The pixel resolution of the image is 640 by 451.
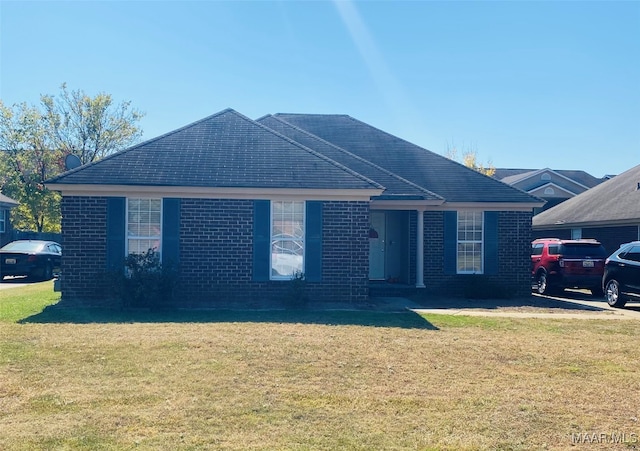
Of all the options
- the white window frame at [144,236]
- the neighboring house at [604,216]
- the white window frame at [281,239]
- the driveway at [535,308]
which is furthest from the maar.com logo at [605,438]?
the neighboring house at [604,216]

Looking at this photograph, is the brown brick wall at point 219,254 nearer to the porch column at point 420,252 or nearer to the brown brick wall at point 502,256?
the porch column at point 420,252

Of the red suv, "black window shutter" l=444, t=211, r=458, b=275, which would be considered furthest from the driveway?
"black window shutter" l=444, t=211, r=458, b=275

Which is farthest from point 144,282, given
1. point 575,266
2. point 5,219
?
point 5,219

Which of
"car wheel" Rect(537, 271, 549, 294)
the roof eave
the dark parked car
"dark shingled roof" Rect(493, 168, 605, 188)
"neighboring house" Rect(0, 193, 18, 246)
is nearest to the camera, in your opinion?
the roof eave

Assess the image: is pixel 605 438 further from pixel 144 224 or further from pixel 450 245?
pixel 450 245

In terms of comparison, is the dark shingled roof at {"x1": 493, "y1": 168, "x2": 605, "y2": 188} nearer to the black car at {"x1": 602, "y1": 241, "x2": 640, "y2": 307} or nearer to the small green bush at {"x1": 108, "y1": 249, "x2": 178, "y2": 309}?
the black car at {"x1": 602, "y1": 241, "x2": 640, "y2": 307}

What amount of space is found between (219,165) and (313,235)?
109 inches

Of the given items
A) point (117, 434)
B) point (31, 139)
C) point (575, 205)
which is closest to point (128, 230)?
point (117, 434)

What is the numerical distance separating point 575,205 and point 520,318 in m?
15.7

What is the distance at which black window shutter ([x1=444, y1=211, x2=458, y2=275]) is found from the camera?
15.7 m

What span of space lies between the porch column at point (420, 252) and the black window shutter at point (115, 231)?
25.0 ft

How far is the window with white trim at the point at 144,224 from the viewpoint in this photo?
488 inches

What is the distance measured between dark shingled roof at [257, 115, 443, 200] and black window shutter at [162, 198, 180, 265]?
518cm

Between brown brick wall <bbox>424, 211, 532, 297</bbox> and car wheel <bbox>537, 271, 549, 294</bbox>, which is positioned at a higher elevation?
brown brick wall <bbox>424, 211, 532, 297</bbox>
